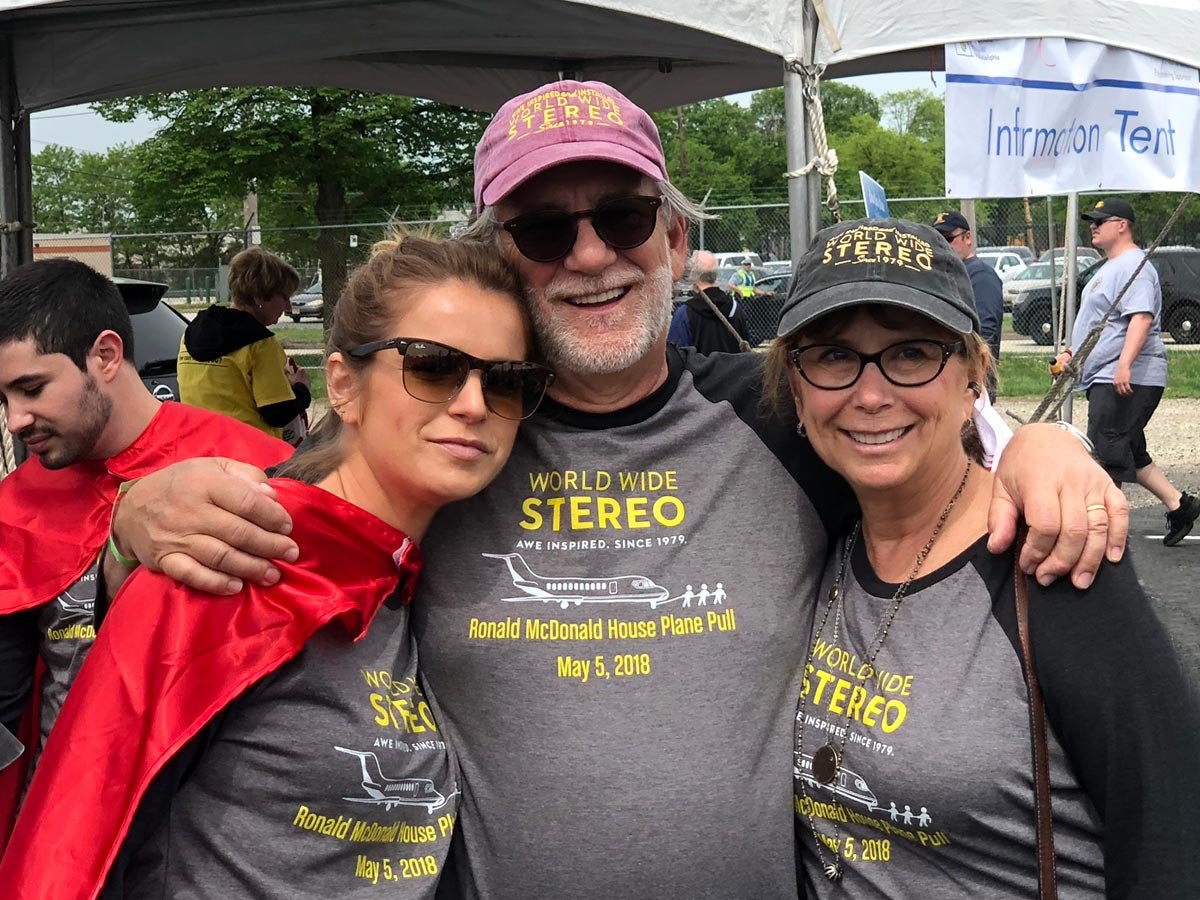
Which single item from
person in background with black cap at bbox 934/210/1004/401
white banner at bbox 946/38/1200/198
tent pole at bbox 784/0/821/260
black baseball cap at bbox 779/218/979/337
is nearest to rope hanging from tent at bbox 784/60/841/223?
tent pole at bbox 784/0/821/260

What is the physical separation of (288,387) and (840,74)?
309 centimetres

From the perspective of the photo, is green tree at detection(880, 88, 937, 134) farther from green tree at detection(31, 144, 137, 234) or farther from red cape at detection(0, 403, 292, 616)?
red cape at detection(0, 403, 292, 616)

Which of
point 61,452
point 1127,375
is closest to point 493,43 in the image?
point 61,452

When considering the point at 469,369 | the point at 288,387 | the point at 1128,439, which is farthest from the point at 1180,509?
the point at 469,369

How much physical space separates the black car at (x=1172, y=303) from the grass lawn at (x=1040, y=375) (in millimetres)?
1114

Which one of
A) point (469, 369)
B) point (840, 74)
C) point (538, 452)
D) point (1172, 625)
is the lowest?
point (1172, 625)

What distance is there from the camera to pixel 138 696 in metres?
1.55

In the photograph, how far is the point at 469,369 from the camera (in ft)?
5.99

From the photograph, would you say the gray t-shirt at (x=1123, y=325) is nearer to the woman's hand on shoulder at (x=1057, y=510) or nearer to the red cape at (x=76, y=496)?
the red cape at (x=76, y=496)

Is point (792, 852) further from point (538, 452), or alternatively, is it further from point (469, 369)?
point (469, 369)

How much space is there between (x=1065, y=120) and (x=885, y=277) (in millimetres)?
2481

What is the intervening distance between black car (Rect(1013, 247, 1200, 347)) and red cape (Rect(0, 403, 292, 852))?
56.3 ft

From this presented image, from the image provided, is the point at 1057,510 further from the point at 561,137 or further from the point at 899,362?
the point at 561,137

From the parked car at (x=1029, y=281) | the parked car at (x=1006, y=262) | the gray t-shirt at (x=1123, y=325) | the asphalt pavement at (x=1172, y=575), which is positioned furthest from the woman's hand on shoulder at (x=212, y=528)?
the parked car at (x=1006, y=262)
